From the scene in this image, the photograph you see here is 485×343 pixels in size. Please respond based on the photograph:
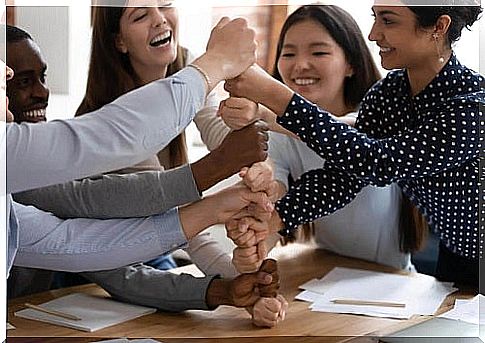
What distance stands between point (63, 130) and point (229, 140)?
0.93 feet

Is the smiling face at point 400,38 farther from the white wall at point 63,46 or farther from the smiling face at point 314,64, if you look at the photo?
the white wall at point 63,46

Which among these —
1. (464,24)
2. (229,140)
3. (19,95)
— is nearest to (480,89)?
(464,24)

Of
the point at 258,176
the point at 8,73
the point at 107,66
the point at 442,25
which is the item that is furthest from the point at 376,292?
the point at 8,73

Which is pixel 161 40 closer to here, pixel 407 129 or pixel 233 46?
pixel 233 46

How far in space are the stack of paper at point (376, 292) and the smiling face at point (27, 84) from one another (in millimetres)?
435

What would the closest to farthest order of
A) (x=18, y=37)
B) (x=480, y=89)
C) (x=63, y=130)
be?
1. (x=63, y=130)
2. (x=18, y=37)
3. (x=480, y=89)

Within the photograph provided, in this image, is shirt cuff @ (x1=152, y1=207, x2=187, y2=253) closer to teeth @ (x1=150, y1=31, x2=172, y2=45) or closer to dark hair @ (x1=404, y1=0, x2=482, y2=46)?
teeth @ (x1=150, y1=31, x2=172, y2=45)

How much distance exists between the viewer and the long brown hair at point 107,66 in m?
1.13

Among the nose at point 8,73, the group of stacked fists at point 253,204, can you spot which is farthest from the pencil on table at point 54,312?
the nose at point 8,73

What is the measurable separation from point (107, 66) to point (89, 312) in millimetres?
318

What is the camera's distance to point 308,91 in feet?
4.05

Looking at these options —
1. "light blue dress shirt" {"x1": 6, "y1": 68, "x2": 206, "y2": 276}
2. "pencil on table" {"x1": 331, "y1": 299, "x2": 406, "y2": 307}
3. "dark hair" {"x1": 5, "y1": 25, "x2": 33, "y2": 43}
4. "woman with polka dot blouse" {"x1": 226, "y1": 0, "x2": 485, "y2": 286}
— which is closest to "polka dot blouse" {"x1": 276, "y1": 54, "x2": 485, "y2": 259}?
"woman with polka dot blouse" {"x1": 226, "y1": 0, "x2": 485, "y2": 286}

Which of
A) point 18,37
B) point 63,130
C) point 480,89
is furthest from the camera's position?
point 480,89

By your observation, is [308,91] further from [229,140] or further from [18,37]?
[18,37]
